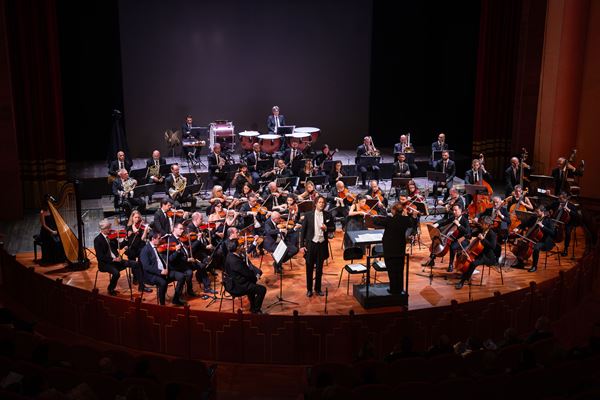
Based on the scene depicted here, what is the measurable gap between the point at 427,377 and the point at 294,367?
1.99 m

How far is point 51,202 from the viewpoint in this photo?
11.3 m

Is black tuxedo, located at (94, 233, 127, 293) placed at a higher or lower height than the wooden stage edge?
higher

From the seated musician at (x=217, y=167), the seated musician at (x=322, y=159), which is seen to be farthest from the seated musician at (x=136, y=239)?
the seated musician at (x=322, y=159)

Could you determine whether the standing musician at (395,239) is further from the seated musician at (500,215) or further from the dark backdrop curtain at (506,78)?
the dark backdrop curtain at (506,78)

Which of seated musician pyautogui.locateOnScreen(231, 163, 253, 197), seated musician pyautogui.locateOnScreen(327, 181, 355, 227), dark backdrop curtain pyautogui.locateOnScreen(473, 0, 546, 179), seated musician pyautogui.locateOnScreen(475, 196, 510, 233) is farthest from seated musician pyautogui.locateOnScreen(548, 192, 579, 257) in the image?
seated musician pyautogui.locateOnScreen(231, 163, 253, 197)

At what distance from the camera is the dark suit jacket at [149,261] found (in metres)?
9.90

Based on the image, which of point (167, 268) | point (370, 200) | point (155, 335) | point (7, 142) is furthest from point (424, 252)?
point (7, 142)

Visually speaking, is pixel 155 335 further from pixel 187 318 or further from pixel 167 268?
pixel 167 268

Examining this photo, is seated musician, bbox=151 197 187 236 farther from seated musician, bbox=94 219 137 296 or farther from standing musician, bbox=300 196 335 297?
standing musician, bbox=300 196 335 297

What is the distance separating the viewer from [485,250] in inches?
427

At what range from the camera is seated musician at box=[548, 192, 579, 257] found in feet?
39.8

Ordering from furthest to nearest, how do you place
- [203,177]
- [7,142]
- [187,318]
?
1. [203,177]
2. [7,142]
3. [187,318]

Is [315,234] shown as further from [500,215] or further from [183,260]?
[500,215]

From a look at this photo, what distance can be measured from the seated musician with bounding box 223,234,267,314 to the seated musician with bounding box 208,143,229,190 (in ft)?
19.1
